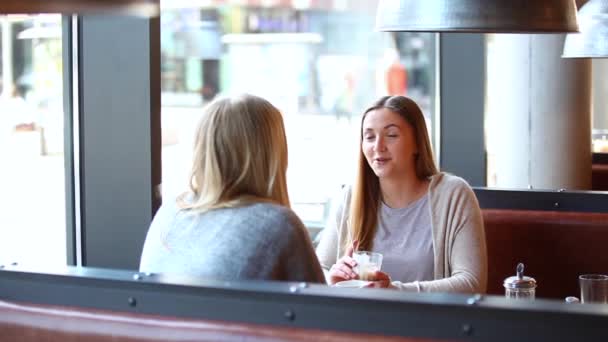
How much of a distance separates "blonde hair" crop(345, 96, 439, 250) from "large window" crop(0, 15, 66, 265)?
4.19ft

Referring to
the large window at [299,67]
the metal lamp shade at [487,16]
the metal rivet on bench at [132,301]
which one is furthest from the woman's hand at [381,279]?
the large window at [299,67]

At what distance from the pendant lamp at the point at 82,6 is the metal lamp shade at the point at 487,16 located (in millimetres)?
1259

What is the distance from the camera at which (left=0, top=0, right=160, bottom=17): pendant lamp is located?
0.84 meters

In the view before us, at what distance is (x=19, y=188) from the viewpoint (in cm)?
441

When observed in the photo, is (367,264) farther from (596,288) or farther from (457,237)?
(596,288)

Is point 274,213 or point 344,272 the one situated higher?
point 274,213

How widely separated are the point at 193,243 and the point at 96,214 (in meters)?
1.55

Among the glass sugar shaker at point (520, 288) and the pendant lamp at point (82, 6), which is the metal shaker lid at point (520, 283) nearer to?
the glass sugar shaker at point (520, 288)

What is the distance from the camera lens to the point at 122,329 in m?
1.78

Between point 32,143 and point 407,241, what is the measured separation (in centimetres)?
209

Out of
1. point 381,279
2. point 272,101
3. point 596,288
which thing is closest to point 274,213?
point 381,279

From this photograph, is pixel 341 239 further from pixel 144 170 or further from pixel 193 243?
pixel 193 243

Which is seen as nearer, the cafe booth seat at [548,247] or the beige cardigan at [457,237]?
the beige cardigan at [457,237]

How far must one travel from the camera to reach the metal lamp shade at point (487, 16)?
2055 millimetres
